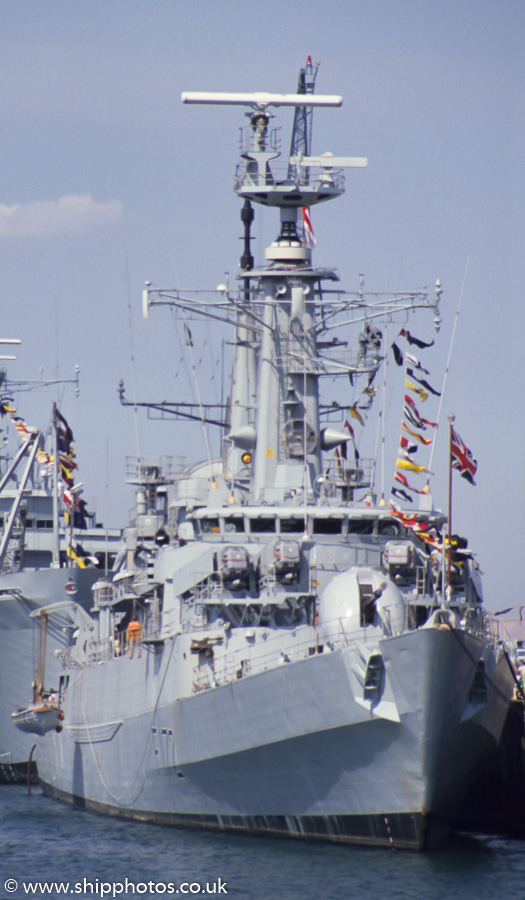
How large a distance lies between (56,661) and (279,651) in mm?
15071

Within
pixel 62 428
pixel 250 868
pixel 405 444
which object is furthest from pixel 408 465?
pixel 62 428

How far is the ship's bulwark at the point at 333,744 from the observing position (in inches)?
808

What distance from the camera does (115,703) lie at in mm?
29094

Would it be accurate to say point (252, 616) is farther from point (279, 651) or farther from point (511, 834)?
point (511, 834)

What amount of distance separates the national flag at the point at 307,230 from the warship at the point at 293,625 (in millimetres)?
59

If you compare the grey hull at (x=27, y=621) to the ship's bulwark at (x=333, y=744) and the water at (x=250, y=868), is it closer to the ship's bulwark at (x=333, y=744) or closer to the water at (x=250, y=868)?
the ship's bulwark at (x=333, y=744)

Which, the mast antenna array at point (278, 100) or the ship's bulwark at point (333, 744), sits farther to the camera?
the mast antenna array at point (278, 100)

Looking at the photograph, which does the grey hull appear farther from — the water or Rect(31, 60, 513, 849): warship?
the water

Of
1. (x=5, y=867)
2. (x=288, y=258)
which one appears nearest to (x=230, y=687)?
(x=5, y=867)

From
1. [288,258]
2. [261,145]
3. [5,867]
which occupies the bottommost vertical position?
[5,867]

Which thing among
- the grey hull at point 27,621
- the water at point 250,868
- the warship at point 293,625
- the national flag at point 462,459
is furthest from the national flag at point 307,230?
the grey hull at point 27,621

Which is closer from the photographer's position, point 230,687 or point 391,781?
point 391,781

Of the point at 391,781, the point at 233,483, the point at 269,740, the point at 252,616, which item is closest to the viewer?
the point at 391,781

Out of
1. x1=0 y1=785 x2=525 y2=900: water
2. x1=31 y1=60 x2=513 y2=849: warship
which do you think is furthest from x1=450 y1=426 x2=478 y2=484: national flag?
x1=0 y1=785 x2=525 y2=900: water
